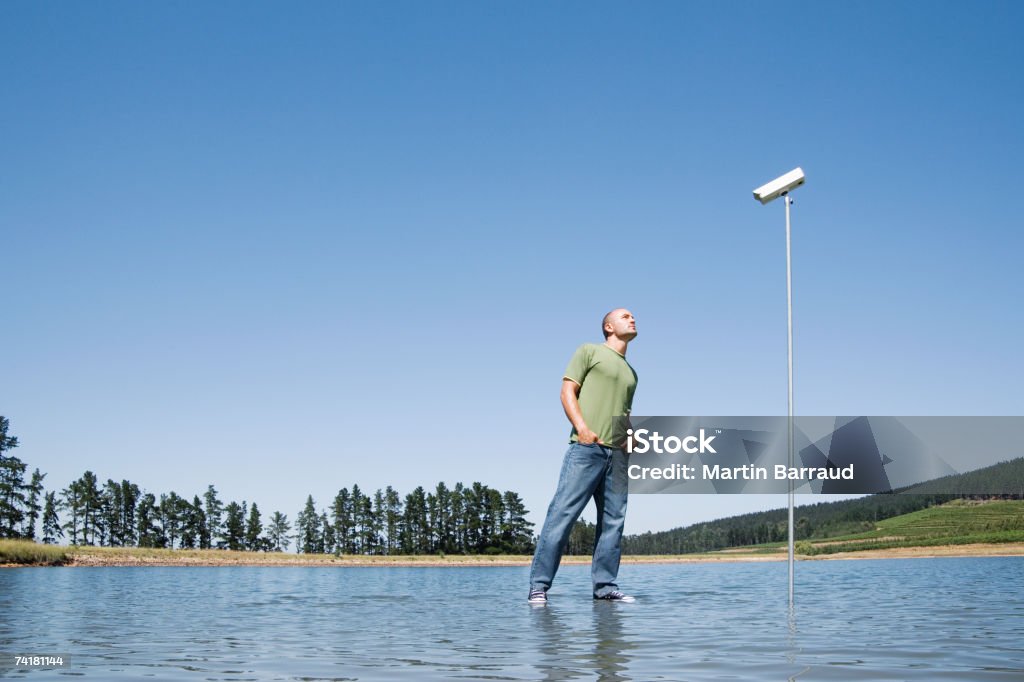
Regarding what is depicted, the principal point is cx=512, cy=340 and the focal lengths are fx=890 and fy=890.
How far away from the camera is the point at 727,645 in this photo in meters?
5.69

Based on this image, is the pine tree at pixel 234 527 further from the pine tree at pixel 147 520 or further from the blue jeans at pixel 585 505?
the blue jeans at pixel 585 505

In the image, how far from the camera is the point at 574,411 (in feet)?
28.5

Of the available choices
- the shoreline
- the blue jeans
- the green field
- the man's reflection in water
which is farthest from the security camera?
the green field

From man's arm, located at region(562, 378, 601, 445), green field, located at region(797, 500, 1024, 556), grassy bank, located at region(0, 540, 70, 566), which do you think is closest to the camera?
man's arm, located at region(562, 378, 601, 445)

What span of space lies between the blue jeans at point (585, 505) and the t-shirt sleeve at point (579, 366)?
66 centimetres

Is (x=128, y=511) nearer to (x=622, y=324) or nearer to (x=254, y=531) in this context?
(x=254, y=531)

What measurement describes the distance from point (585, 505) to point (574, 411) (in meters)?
1.03

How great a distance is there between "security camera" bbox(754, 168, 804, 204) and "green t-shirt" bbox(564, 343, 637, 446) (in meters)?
2.76

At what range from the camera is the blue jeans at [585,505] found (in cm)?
878

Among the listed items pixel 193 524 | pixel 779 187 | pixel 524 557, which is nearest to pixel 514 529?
pixel 524 557

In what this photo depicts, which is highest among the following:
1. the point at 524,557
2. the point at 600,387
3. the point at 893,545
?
the point at 600,387

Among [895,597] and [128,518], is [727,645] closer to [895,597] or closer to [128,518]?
[895,597]

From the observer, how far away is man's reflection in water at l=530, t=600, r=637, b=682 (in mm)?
4520

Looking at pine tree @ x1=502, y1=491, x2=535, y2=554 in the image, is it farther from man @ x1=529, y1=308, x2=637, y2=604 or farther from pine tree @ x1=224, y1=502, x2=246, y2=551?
man @ x1=529, y1=308, x2=637, y2=604
